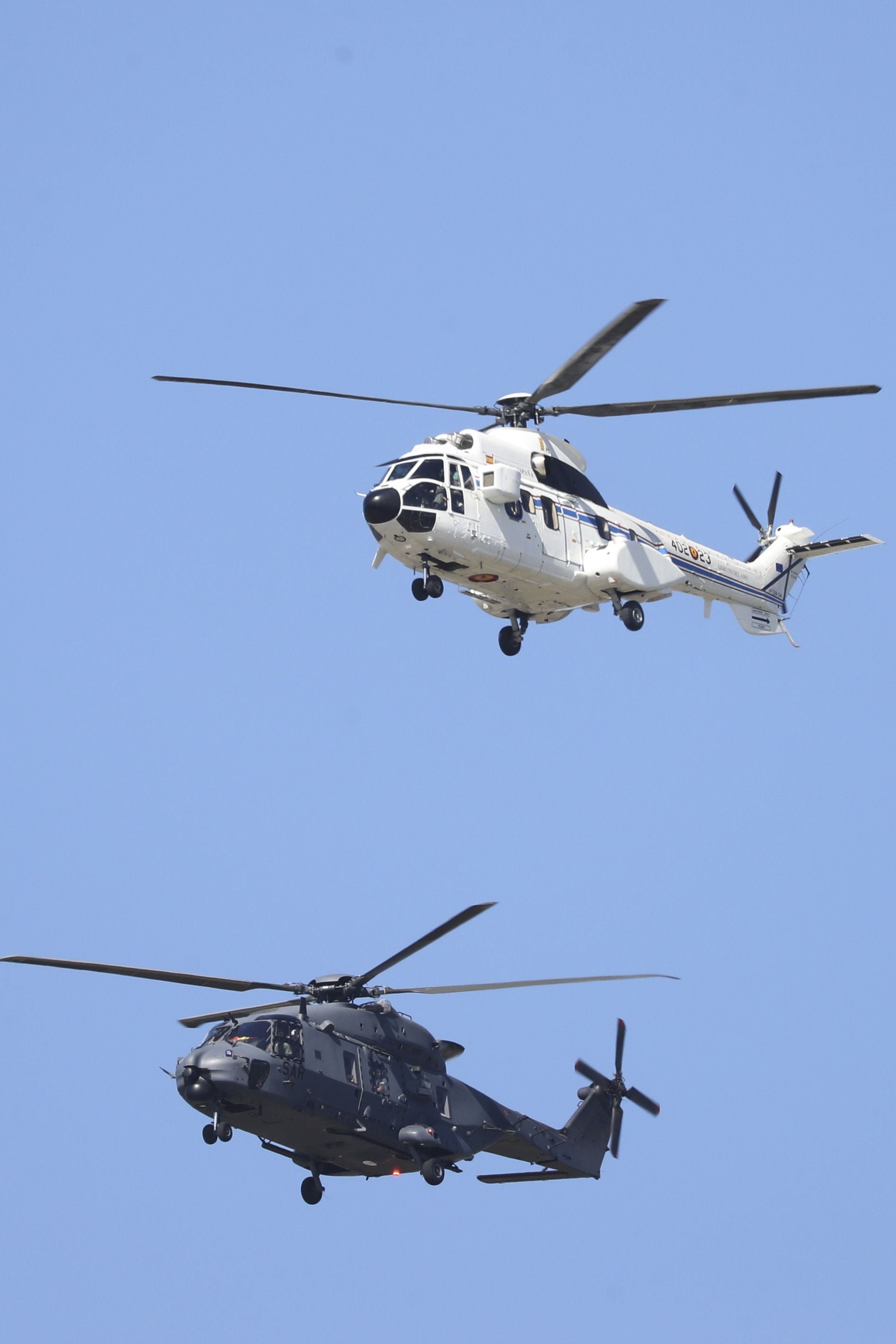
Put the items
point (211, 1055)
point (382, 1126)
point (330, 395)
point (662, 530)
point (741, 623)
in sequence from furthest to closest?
point (741, 623)
point (662, 530)
point (330, 395)
point (382, 1126)
point (211, 1055)

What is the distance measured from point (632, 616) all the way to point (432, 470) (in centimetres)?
549

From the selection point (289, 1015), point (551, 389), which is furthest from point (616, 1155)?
point (551, 389)

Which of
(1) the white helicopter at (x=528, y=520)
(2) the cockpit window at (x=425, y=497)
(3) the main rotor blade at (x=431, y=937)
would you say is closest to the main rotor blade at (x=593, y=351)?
(1) the white helicopter at (x=528, y=520)

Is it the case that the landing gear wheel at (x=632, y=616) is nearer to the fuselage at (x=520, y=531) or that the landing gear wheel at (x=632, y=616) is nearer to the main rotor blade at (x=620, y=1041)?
the fuselage at (x=520, y=531)

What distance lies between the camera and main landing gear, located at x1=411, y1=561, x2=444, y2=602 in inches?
1409

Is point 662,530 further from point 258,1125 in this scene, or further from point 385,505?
point 258,1125

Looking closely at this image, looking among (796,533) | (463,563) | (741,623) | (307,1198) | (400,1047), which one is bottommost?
(307,1198)

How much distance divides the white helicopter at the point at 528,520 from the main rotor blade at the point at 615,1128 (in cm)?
859

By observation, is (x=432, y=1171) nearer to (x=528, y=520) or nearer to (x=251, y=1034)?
(x=251, y=1034)

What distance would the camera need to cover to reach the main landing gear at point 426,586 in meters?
35.8

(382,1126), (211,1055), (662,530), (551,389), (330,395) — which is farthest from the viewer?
(662,530)

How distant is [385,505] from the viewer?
3506 cm

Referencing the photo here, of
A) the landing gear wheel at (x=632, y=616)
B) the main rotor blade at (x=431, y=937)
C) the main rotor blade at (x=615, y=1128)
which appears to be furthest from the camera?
the landing gear wheel at (x=632, y=616)

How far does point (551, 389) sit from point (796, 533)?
37.4 feet
